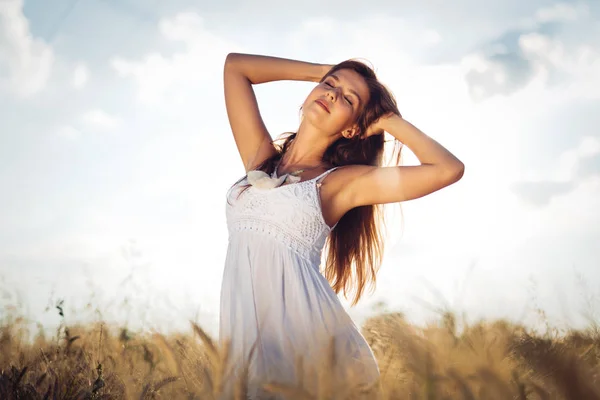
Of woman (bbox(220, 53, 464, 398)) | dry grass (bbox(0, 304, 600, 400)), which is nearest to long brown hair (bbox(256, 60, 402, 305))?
woman (bbox(220, 53, 464, 398))

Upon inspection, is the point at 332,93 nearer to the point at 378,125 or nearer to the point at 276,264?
the point at 378,125

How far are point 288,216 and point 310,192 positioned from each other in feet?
0.62

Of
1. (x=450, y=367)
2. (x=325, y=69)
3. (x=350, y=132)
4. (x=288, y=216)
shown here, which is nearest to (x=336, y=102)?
(x=350, y=132)

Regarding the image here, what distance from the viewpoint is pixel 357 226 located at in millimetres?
3750

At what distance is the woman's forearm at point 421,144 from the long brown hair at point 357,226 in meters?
0.16

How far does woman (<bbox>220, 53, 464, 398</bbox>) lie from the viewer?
303 centimetres

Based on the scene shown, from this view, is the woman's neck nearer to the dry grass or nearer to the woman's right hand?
the woman's right hand

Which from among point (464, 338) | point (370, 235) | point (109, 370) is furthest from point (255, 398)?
point (370, 235)

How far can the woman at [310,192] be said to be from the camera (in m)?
3.03

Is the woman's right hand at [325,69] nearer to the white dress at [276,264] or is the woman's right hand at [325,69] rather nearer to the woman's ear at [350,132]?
the woman's ear at [350,132]

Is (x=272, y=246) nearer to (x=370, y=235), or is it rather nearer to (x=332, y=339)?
(x=370, y=235)

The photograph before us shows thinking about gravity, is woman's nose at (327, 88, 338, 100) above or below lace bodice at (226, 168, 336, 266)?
above

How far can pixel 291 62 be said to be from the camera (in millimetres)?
4102

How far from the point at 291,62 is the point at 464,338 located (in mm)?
3491
